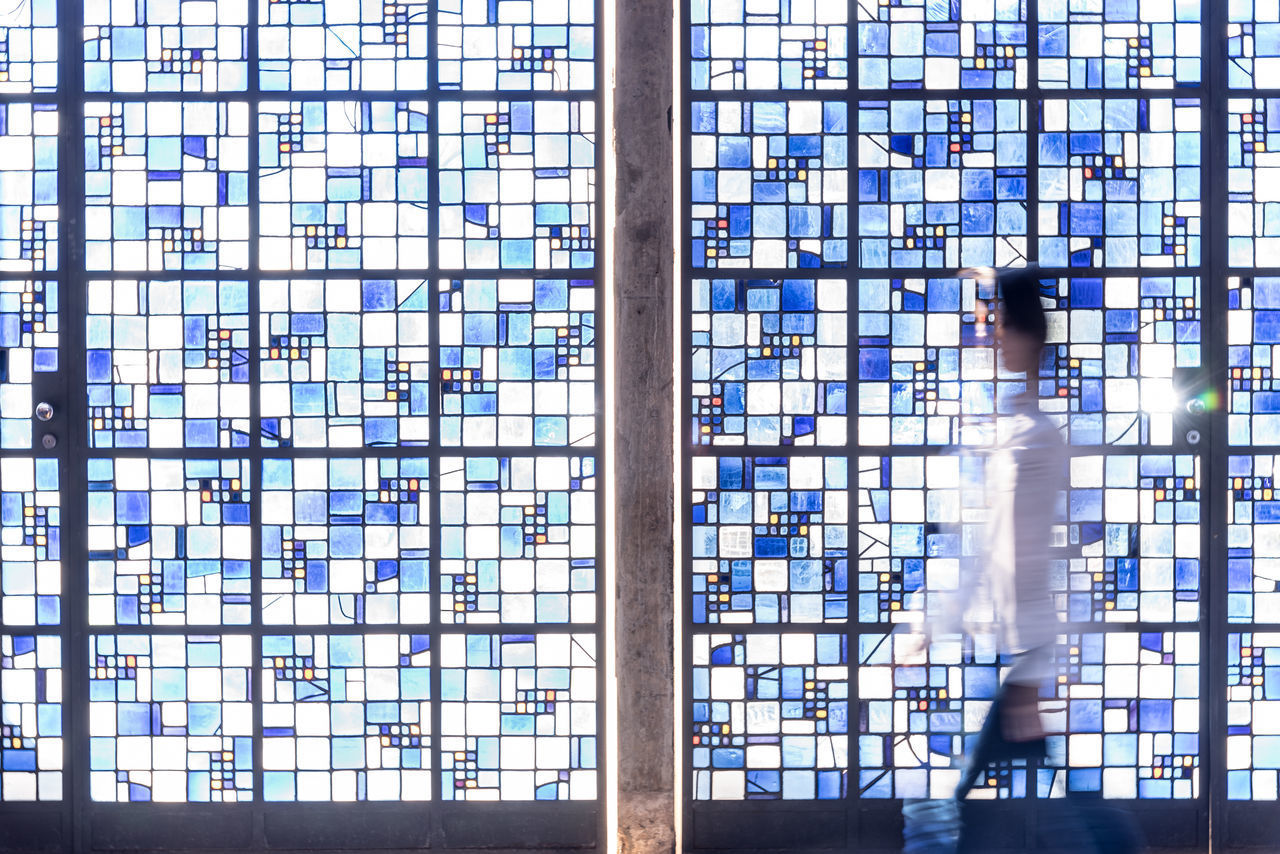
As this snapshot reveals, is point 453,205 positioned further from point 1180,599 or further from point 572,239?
point 1180,599

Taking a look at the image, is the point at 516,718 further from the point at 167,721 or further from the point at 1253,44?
the point at 1253,44

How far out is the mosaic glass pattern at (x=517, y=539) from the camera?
3256mm

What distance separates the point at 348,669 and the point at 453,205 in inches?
62.8

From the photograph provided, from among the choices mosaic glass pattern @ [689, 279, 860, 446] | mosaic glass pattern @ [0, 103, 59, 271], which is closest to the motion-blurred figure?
mosaic glass pattern @ [689, 279, 860, 446]

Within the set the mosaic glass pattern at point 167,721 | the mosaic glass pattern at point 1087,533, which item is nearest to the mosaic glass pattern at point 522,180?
the mosaic glass pattern at point 1087,533

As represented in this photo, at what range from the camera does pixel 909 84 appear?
10.6ft

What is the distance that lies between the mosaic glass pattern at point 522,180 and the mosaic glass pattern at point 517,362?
0.10 m

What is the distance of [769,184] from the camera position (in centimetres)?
322

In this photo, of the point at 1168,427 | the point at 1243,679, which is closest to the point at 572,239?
the point at 1168,427

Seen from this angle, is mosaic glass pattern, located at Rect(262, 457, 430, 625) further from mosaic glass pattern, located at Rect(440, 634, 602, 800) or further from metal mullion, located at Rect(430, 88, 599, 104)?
metal mullion, located at Rect(430, 88, 599, 104)

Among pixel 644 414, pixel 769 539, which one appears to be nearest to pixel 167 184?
pixel 644 414

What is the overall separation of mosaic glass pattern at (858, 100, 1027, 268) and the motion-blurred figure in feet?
2.49

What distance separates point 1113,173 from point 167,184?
123 inches

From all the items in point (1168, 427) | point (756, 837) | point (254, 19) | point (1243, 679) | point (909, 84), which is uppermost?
point (254, 19)
